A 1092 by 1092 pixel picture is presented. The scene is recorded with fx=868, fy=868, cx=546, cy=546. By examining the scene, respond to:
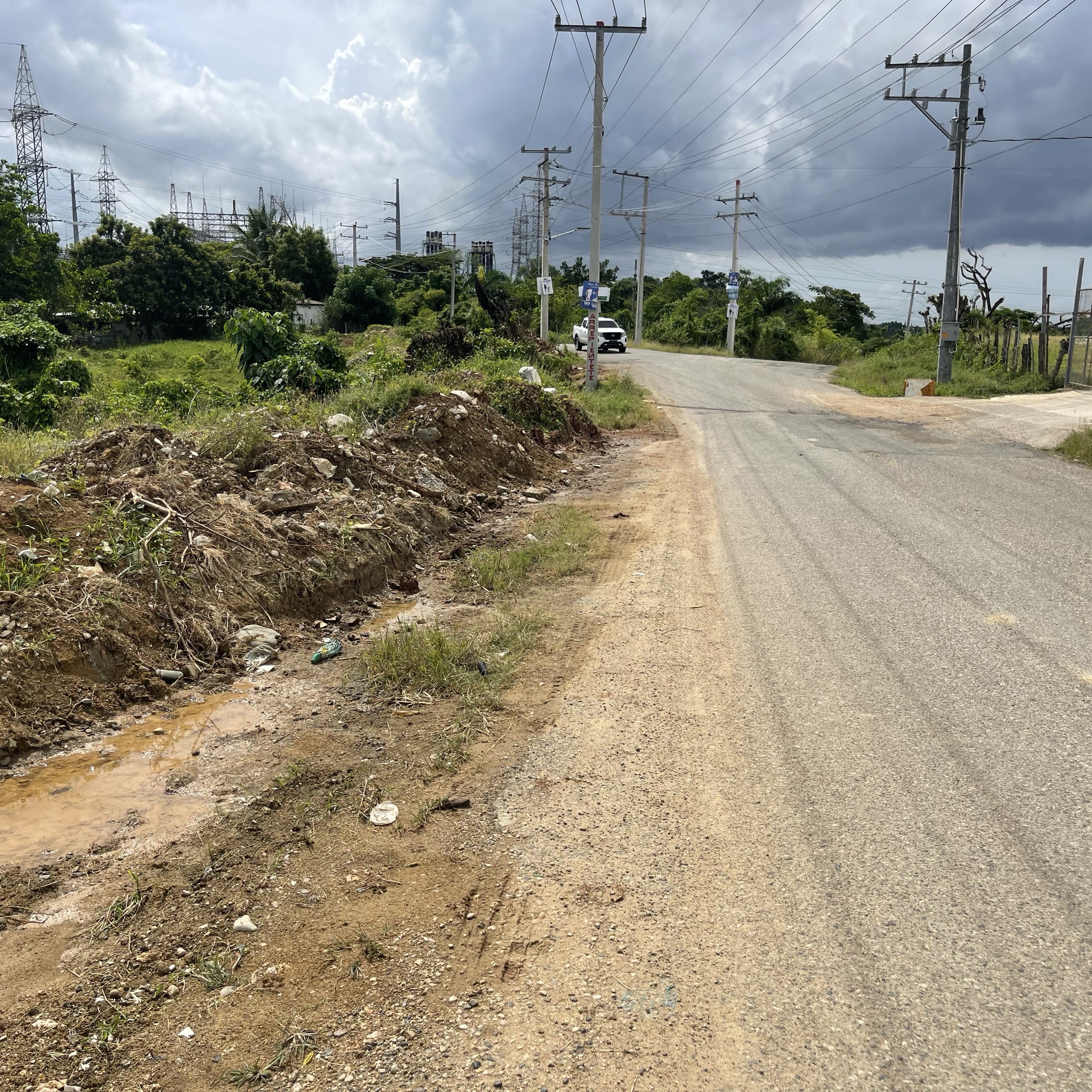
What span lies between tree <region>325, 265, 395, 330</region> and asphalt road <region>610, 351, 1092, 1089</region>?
53.0 meters

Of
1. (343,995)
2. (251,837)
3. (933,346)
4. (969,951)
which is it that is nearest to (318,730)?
(251,837)

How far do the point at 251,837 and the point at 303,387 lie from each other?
38.6 ft

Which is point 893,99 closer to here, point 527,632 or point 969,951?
point 527,632

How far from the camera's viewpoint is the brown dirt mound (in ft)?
17.7

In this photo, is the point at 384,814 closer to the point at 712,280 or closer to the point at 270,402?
the point at 270,402

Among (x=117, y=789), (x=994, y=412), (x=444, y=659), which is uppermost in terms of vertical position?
(x=994, y=412)

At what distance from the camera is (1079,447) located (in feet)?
46.4

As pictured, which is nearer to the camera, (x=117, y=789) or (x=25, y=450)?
(x=117, y=789)

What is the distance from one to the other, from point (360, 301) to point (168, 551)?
55.8 meters

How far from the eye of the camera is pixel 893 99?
2506 centimetres

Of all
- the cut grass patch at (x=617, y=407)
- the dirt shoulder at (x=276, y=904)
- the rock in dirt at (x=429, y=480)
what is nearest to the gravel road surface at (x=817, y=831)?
the dirt shoulder at (x=276, y=904)

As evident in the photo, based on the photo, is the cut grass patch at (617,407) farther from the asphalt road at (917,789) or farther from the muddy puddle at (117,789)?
the muddy puddle at (117,789)

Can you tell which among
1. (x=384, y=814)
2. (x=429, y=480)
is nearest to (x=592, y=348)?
(x=429, y=480)

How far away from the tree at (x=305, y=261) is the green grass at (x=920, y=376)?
43.3 metres
